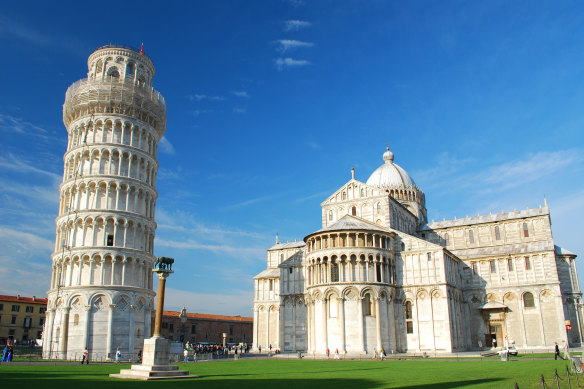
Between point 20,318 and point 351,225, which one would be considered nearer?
point 351,225

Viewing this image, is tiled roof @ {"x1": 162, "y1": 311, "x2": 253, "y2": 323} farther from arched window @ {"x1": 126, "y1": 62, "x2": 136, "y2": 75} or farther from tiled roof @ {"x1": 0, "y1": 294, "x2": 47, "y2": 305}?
arched window @ {"x1": 126, "y1": 62, "x2": 136, "y2": 75}

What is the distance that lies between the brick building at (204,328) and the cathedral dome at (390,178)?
41.9 metres

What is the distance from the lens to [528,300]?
5378cm

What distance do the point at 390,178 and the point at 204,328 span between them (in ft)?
157

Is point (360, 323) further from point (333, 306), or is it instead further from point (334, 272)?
point (334, 272)

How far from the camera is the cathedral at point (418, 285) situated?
48.1m

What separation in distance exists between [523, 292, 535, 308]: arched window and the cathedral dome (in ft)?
74.5

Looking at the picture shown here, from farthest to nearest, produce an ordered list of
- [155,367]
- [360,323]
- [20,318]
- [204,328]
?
1. [204,328]
2. [20,318]
3. [360,323]
4. [155,367]

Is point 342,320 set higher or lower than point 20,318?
lower

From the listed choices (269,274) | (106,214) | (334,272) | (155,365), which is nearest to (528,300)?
(334,272)

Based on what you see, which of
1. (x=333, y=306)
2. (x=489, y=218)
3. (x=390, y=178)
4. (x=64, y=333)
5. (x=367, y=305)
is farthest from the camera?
(x=390, y=178)

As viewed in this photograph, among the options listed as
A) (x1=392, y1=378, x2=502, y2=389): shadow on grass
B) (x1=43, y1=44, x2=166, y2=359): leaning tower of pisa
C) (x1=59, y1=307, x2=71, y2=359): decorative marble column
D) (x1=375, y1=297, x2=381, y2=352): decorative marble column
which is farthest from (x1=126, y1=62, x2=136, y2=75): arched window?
(x1=392, y1=378, x2=502, y2=389): shadow on grass

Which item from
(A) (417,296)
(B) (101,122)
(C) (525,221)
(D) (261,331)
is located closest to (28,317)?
(D) (261,331)

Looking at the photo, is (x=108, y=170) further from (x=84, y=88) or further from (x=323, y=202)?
(x=323, y=202)
